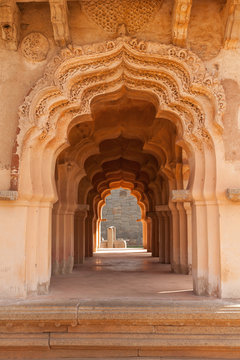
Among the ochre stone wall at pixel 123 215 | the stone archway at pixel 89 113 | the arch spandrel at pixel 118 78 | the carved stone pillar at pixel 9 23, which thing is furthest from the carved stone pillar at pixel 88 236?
the ochre stone wall at pixel 123 215

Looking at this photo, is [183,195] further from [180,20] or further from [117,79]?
[180,20]

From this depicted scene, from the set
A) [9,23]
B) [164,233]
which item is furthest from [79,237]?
[9,23]

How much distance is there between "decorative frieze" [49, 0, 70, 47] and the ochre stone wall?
1055 inches

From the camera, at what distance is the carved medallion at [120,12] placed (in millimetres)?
5793

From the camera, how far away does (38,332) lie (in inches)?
182

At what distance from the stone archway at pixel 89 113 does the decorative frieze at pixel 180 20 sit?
203mm

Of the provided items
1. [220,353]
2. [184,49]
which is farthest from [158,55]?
[220,353]

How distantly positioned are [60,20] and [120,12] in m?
1.05

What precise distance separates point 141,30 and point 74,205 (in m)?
5.02

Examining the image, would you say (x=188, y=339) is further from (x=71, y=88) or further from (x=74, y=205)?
(x=74, y=205)

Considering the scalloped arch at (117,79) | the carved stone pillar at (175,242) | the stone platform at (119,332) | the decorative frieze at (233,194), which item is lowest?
the stone platform at (119,332)

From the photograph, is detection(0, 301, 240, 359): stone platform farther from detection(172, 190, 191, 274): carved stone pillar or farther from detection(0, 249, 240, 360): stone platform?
detection(172, 190, 191, 274): carved stone pillar

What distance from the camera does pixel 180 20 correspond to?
5512 mm

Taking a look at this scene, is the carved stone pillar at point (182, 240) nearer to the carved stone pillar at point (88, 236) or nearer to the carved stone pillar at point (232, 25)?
the carved stone pillar at point (232, 25)
